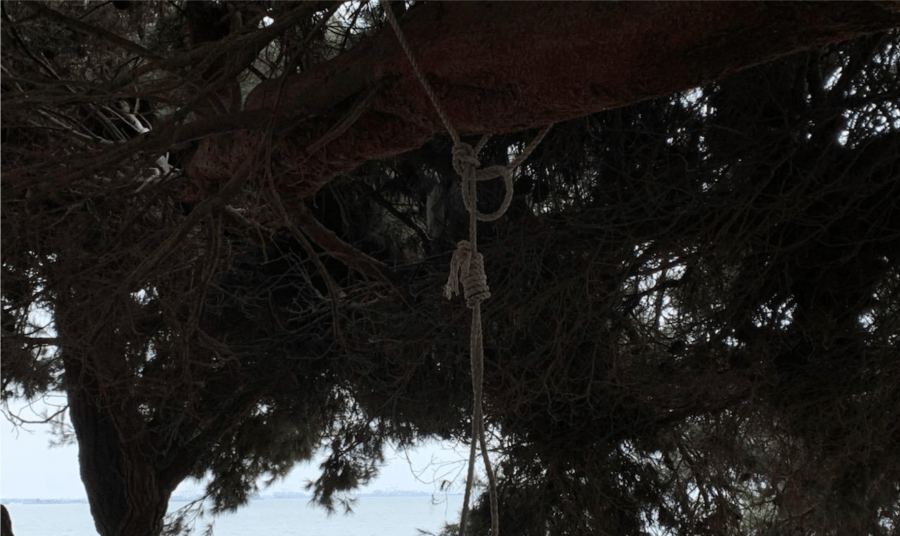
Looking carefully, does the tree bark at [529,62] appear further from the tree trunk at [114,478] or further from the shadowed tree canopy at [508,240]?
the tree trunk at [114,478]

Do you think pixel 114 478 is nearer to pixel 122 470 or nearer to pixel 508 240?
pixel 122 470

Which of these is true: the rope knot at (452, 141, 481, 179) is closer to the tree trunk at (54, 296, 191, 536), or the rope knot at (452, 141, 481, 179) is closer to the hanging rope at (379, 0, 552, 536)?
the hanging rope at (379, 0, 552, 536)

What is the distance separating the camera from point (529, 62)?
64.8 inches

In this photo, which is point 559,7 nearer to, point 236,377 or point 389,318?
point 389,318

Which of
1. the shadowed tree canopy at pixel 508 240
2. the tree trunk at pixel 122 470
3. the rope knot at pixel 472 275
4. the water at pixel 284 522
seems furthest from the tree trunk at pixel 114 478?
the water at pixel 284 522

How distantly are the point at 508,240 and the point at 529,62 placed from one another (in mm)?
1508

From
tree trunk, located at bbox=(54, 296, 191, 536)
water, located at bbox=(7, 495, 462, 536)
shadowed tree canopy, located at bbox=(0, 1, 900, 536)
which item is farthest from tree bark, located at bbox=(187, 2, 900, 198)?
water, located at bbox=(7, 495, 462, 536)

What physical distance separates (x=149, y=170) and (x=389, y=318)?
99cm

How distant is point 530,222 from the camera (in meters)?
3.13

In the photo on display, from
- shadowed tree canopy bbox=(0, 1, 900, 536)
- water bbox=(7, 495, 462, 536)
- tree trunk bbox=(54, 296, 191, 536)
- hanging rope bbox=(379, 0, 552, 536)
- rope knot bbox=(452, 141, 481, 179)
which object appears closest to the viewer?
hanging rope bbox=(379, 0, 552, 536)

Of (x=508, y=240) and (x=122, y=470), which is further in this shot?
(x=122, y=470)

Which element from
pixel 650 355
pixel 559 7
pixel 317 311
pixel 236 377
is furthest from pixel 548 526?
pixel 559 7

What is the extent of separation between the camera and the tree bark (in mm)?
1451

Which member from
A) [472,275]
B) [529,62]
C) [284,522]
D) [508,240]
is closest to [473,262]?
[472,275]
